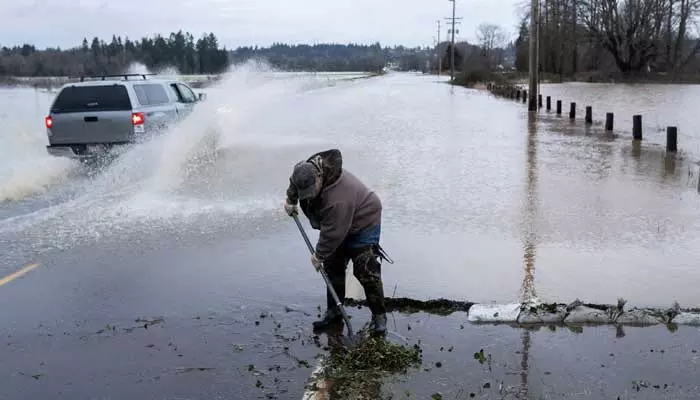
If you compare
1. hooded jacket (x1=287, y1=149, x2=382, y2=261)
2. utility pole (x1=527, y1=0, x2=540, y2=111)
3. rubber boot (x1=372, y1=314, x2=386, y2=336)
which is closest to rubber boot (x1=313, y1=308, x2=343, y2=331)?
rubber boot (x1=372, y1=314, x2=386, y2=336)

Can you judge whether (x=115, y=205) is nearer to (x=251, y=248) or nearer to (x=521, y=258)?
(x=251, y=248)

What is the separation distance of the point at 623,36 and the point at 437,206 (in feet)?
265

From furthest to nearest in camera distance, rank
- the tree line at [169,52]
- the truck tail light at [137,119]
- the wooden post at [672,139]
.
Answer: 1. the tree line at [169,52]
2. the wooden post at [672,139]
3. the truck tail light at [137,119]

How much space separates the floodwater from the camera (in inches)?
270

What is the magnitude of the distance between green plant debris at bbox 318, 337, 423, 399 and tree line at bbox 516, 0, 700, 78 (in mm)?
80969

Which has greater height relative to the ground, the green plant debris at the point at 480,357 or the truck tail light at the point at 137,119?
the truck tail light at the point at 137,119

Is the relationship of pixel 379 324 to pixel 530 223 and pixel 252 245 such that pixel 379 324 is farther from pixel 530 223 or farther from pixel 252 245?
pixel 530 223

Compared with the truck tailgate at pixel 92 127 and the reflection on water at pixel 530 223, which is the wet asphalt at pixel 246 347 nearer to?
the reflection on water at pixel 530 223

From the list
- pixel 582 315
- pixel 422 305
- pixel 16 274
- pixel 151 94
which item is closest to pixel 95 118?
pixel 151 94

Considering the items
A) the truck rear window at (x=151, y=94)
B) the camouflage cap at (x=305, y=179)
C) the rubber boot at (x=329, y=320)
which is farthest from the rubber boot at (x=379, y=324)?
the truck rear window at (x=151, y=94)

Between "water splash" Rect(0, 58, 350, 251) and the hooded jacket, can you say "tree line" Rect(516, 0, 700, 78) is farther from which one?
the hooded jacket

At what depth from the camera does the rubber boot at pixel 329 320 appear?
5426 millimetres

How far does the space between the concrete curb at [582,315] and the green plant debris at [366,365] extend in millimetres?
883

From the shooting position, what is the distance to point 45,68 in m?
83.2
